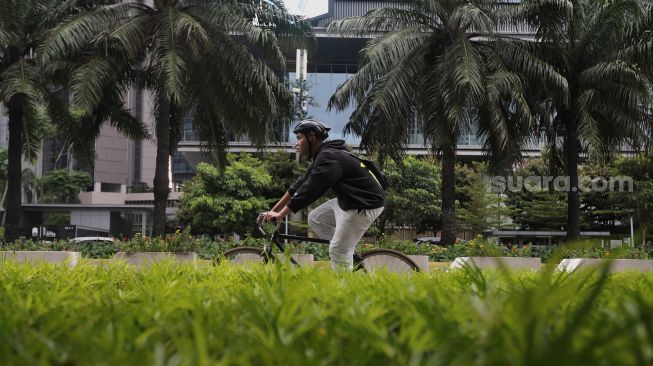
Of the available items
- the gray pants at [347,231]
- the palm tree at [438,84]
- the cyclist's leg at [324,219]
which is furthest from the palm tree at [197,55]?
the gray pants at [347,231]

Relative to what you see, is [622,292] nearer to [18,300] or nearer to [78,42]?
[18,300]

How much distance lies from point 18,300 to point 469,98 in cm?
1813

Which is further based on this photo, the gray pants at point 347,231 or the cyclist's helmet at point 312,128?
the cyclist's helmet at point 312,128

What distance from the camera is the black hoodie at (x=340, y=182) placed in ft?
18.9

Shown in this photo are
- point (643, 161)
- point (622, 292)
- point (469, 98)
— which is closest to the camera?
point (622, 292)

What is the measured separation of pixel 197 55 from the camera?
1761cm

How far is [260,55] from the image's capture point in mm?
19781

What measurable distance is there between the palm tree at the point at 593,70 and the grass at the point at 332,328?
63.5 feet

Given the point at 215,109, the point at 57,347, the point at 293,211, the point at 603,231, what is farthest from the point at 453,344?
the point at 603,231

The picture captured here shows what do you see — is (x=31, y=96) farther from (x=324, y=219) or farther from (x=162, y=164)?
(x=324, y=219)

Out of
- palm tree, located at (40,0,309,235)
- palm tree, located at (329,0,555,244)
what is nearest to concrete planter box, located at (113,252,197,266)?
palm tree, located at (40,0,309,235)

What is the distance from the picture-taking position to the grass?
1065mm

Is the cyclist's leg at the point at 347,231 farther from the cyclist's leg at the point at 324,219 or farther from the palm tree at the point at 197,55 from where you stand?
the palm tree at the point at 197,55

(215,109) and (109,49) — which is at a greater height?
(109,49)
